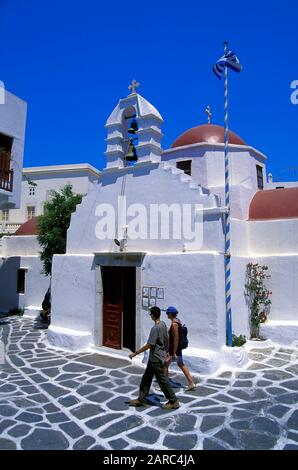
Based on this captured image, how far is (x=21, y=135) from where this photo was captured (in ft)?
40.8

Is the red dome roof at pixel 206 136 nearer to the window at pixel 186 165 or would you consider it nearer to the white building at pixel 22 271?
the window at pixel 186 165

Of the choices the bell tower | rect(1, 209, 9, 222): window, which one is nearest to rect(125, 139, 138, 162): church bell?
the bell tower


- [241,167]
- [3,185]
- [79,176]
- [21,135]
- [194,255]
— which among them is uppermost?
[79,176]

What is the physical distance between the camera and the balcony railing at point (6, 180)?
11.6 m

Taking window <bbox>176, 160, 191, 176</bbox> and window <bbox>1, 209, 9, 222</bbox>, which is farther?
window <bbox>1, 209, 9, 222</bbox>

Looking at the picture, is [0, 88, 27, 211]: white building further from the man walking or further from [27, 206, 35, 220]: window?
[27, 206, 35, 220]: window

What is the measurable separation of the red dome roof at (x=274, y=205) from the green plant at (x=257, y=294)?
178cm

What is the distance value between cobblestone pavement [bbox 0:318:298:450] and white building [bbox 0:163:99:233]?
17.5 meters

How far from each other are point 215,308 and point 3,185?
28.5 feet

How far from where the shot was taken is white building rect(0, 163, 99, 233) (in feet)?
79.7

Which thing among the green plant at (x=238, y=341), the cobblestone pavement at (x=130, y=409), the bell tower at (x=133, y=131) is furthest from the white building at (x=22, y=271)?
the green plant at (x=238, y=341)

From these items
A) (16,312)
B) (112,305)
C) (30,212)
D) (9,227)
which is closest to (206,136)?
(112,305)

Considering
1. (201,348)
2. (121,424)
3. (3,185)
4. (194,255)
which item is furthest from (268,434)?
(3,185)
